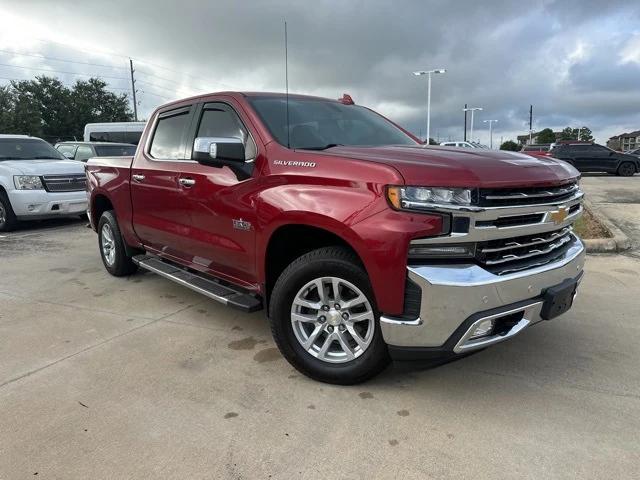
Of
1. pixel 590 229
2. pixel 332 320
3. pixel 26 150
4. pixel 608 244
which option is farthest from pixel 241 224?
pixel 26 150

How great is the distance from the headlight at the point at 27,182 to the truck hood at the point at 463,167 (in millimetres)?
7787

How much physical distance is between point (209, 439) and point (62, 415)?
0.92 metres

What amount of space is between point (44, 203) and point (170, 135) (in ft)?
19.1

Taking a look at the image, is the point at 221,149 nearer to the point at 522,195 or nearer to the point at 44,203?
the point at 522,195

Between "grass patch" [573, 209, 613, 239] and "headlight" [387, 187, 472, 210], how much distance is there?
4.93 m

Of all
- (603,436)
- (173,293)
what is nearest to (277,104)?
(173,293)

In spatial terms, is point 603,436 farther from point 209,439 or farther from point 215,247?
point 215,247

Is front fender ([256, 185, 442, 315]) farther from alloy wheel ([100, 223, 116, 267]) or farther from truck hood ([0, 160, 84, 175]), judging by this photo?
truck hood ([0, 160, 84, 175])

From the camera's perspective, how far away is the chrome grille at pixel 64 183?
923 cm

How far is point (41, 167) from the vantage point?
9.28 metres

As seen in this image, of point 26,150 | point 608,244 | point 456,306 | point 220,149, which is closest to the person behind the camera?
point 456,306

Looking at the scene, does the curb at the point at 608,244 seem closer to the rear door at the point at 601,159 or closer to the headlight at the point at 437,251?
the headlight at the point at 437,251

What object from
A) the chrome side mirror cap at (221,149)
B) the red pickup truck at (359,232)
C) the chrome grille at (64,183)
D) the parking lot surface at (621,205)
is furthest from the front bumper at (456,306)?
the chrome grille at (64,183)

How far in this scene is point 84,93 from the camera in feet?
177
